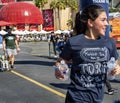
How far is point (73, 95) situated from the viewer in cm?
440

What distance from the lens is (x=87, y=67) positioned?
173 inches

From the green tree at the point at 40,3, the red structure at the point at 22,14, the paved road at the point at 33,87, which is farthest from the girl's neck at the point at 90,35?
the green tree at the point at 40,3

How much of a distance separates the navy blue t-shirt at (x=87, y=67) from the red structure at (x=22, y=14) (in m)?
75.9

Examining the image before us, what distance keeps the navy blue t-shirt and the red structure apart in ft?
249

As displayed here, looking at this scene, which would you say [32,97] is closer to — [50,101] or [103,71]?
[50,101]

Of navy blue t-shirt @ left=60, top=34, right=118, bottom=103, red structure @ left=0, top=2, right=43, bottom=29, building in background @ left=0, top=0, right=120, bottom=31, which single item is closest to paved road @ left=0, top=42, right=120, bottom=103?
navy blue t-shirt @ left=60, top=34, right=118, bottom=103

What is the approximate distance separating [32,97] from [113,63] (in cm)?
621

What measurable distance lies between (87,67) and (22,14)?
79479 mm

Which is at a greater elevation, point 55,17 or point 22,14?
point 22,14

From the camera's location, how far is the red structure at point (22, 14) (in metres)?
80.5

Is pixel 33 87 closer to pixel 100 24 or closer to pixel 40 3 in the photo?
pixel 100 24

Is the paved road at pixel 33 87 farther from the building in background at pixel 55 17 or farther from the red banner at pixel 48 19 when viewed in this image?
the red banner at pixel 48 19

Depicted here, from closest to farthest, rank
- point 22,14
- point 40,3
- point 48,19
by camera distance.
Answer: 1. point 22,14
2. point 40,3
3. point 48,19

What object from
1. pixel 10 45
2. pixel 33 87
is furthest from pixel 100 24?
pixel 10 45
